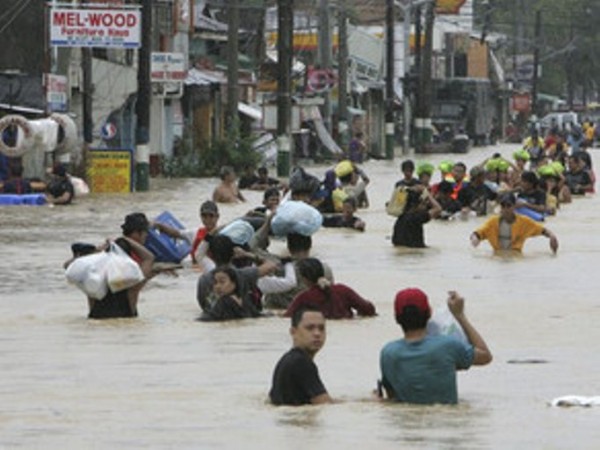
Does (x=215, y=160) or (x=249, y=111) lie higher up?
(x=249, y=111)

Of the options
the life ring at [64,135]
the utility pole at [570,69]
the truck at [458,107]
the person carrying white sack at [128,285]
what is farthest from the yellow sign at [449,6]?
the person carrying white sack at [128,285]

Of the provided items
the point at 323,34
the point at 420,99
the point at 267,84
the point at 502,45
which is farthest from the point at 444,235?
the point at 502,45

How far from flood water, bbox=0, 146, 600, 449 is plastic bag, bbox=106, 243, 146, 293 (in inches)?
13.8

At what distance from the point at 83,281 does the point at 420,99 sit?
73.2m

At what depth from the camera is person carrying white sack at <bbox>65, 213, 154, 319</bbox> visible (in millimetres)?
19828

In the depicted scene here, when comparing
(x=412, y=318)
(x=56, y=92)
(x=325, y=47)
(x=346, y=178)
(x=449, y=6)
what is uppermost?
(x=449, y=6)

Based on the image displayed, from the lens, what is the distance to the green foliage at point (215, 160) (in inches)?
2261

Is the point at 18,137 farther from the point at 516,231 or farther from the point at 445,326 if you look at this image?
the point at 445,326

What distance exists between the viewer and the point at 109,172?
47.8m

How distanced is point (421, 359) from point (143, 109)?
35564mm

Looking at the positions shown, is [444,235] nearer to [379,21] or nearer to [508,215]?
[508,215]

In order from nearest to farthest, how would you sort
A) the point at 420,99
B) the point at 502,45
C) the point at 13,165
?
the point at 13,165
the point at 420,99
the point at 502,45

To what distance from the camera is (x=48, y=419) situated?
12.9 meters

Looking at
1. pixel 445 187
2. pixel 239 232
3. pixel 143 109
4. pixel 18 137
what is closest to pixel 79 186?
pixel 18 137
